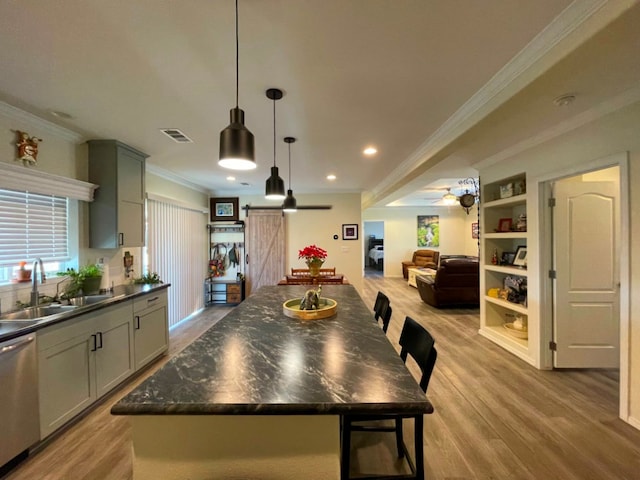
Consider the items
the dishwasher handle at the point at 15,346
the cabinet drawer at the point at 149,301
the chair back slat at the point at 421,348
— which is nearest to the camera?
the chair back slat at the point at 421,348

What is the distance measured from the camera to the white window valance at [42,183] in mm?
2307

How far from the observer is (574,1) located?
1.33 meters

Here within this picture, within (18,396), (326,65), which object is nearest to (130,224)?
(18,396)

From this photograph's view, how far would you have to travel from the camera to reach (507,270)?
12.2 feet

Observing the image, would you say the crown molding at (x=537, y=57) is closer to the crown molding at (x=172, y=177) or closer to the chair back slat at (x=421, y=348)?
the chair back slat at (x=421, y=348)

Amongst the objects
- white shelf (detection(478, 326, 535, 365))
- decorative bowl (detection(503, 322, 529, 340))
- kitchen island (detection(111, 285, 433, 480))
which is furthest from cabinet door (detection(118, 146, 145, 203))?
decorative bowl (detection(503, 322, 529, 340))

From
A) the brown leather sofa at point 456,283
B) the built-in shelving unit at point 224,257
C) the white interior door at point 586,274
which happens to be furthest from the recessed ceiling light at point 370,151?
the built-in shelving unit at point 224,257

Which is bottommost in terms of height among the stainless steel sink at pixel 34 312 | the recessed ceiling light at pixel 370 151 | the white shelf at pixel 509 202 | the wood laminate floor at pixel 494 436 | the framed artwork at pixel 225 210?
the wood laminate floor at pixel 494 436

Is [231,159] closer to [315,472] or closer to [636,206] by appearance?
[315,472]

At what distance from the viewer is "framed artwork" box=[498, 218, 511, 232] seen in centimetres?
402

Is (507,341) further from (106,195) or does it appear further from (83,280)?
(106,195)

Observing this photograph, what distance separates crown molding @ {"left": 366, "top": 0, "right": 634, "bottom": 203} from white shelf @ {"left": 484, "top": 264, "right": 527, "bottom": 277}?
189 cm

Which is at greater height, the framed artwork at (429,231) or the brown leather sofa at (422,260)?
the framed artwork at (429,231)

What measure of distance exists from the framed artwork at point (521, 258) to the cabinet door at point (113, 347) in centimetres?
448
